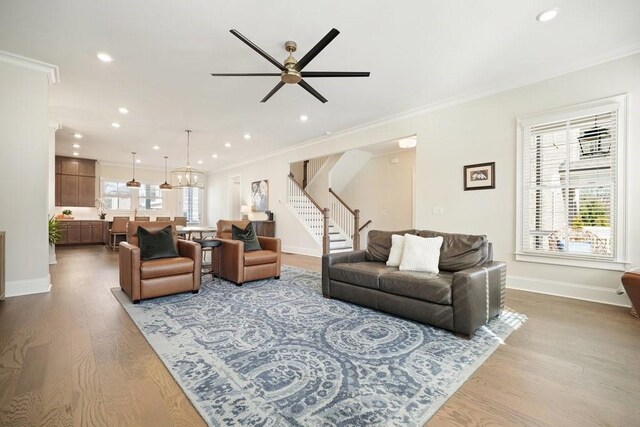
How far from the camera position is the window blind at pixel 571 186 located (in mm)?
3344

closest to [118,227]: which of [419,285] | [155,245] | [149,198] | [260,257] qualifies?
[149,198]

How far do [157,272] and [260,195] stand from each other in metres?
5.73

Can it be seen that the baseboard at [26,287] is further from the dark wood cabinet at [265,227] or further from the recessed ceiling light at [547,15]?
the recessed ceiling light at [547,15]

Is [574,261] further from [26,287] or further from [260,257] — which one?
[26,287]

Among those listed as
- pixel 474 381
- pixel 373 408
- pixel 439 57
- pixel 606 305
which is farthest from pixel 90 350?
pixel 606 305

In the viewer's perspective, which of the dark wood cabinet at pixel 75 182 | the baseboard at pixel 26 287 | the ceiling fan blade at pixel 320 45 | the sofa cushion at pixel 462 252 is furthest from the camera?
the dark wood cabinet at pixel 75 182

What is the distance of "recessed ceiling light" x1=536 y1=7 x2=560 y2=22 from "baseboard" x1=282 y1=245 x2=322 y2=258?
565 cm

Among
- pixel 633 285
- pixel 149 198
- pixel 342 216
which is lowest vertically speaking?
pixel 633 285

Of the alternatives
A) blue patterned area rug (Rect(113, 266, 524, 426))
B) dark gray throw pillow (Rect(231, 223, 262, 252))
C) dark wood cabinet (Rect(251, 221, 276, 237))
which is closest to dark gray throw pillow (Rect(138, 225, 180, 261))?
blue patterned area rug (Rect(113, 266, 524, 426))

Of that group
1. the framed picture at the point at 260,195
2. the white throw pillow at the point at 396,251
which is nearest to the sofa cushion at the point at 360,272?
the white throw pillow at the point at 396,251

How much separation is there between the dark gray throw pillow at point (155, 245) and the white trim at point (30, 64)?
2314 mm

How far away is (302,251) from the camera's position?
755cm

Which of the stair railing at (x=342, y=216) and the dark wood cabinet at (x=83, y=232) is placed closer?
the stair railing at (x=342, y=216)

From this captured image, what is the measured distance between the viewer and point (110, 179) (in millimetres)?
10070
